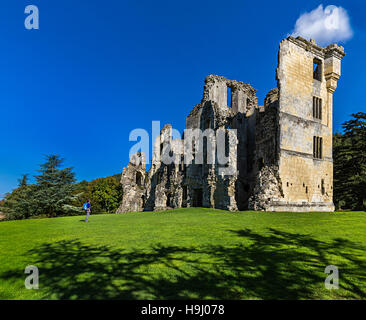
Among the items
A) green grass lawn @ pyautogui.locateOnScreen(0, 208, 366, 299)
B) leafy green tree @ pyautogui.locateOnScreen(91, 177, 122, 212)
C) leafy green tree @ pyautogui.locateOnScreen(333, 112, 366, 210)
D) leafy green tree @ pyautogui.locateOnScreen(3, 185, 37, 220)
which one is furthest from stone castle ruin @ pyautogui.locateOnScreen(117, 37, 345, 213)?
leafy green tree @ pyautogui.locateOnScreen(91, 177, 122, 212)

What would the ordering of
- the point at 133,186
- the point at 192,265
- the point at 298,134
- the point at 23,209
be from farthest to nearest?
1. the point at 133,186
2. the point at 23,209
3. the point at 298,134
4. the point at 192,265

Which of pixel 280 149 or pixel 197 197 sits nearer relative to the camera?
pixel 280 149

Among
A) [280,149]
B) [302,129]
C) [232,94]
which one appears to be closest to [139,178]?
[232,94]

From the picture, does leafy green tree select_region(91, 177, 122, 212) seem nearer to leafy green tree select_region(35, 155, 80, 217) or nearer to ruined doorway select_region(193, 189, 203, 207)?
leafy green tree select_region(35, 155, 80, 217)

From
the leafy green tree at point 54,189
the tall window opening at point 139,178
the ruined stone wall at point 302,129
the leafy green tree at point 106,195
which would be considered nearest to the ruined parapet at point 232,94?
the ruined stone wall at point 302,129

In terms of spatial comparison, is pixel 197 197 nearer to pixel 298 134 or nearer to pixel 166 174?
pixel 166 174

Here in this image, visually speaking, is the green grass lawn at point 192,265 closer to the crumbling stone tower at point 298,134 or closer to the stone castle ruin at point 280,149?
the crumbling stone tower at point 298,134

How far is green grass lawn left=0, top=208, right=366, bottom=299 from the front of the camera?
4387 mm

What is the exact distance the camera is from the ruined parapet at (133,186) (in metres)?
34.3

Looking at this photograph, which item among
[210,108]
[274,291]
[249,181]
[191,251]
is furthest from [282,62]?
[274,291]

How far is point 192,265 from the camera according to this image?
18.7 ft

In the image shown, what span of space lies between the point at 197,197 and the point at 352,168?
18.4 m
